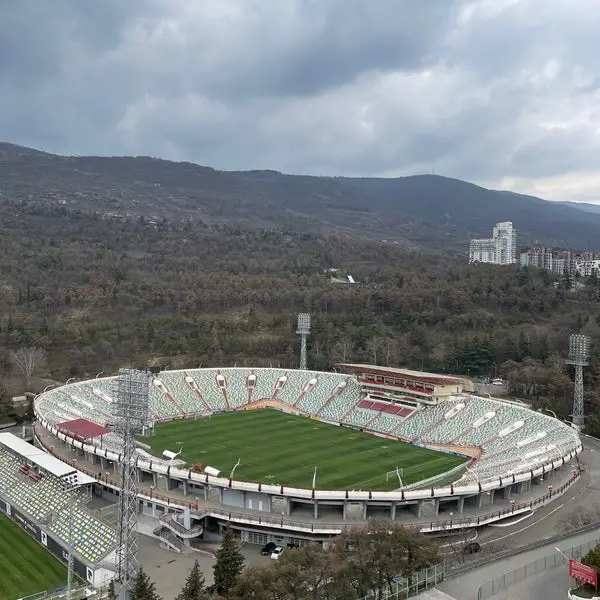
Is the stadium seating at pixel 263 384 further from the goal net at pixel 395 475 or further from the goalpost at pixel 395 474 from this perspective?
the goal net at pixel 395 475

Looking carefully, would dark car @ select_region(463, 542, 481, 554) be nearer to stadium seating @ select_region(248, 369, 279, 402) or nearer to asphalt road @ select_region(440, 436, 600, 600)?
asphalt road @ select_region(440, 436, 600, 600)

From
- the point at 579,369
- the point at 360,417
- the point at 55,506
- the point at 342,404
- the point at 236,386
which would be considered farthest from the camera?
the point at 236,386

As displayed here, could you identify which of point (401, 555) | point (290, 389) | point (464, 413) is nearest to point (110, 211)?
point (290, 389)

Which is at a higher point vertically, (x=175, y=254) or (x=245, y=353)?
(x=175, y=254)

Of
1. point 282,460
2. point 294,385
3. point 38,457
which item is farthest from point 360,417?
point 38,457

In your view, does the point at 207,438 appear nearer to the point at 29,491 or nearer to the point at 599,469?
the point at 29,491

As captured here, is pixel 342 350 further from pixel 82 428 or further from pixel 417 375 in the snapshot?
pixel 82 428

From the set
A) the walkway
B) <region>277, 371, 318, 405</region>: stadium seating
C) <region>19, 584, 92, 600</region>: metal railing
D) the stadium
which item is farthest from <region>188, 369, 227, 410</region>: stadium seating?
<region>19, 584, 92, 600</region>: metal railing
